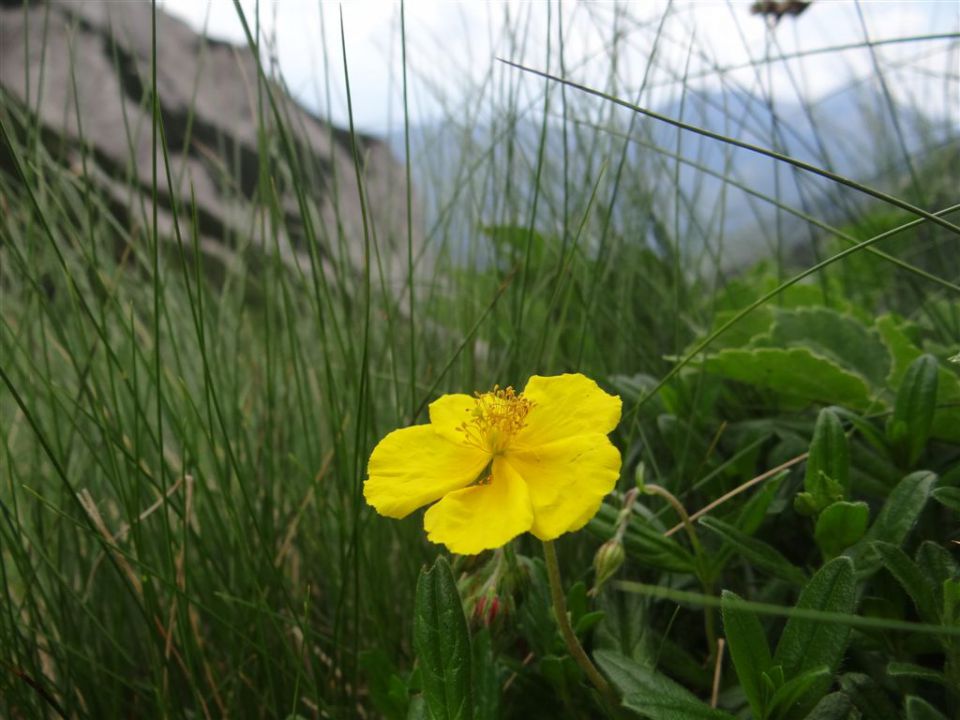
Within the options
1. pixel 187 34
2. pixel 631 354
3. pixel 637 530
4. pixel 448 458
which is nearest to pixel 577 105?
pixel 631 354

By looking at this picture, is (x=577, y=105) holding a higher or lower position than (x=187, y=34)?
lower

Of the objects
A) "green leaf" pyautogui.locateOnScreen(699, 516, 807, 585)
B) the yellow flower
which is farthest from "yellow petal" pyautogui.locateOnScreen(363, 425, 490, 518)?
"green leaf" pyautogui.locateOnScreen(699, 516, 807, 585)

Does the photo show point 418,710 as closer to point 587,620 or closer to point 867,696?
point 587,620

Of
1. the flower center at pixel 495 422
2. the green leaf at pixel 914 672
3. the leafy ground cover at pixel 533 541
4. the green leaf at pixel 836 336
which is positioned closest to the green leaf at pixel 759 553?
the leafy ground cover at pixel 533 541

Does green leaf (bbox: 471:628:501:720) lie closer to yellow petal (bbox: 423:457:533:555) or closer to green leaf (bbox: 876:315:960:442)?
yellow petal (bbox: 423:457:533:555)

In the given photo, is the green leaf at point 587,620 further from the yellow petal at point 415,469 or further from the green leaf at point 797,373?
the green leaf at point 797,373

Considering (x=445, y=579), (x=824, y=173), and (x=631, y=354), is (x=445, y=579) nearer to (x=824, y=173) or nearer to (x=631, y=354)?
(x=824, y=173)

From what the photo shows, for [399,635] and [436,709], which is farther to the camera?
[399,635]
